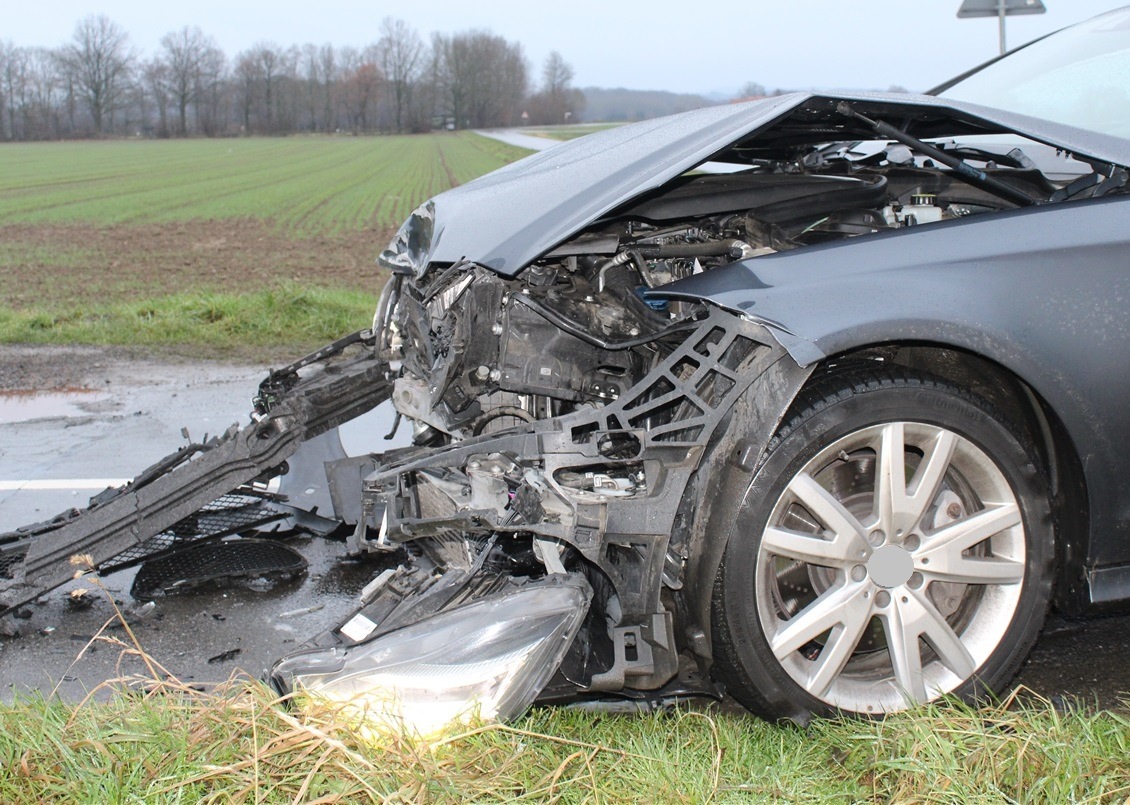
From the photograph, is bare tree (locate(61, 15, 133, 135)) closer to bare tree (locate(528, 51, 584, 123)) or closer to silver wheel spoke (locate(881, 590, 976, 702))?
bare tree (locate(528, 51, 584, 123))

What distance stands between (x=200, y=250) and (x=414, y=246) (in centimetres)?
1443

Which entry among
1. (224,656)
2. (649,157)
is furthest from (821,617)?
(224,656)

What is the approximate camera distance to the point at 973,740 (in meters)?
2.44

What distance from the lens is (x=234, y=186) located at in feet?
118

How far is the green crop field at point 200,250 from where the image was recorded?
27.5 feet

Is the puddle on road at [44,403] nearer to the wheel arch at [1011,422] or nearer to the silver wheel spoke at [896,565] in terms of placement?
the wheel arch at [1011,422]

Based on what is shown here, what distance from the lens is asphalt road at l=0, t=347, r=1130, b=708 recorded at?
3.14 meters

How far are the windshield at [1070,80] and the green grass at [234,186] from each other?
57.4 ft

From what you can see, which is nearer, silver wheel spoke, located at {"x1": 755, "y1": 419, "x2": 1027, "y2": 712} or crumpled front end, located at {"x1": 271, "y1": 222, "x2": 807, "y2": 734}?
crumpled front end, located at {"x1": 271, "y1": 222, "x2": 807, "y2": 734}

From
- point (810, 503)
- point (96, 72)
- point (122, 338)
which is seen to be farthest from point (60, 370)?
point (96, 72)

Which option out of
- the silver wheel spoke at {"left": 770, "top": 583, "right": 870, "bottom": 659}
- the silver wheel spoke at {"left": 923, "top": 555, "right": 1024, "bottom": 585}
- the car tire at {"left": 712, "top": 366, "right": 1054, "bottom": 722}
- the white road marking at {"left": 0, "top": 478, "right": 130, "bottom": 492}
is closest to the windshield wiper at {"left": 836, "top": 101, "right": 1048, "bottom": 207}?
the car tire at {"left": 712, "top": 366, "right": 1054, "bottom": 722}

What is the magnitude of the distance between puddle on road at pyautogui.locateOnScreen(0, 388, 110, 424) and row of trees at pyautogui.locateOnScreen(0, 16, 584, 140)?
10905cm

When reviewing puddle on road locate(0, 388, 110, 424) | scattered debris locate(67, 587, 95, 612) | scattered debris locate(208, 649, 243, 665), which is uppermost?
puddle on road locate(0, 388, 110, 424)

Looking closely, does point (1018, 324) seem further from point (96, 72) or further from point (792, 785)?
point (96, 72)
